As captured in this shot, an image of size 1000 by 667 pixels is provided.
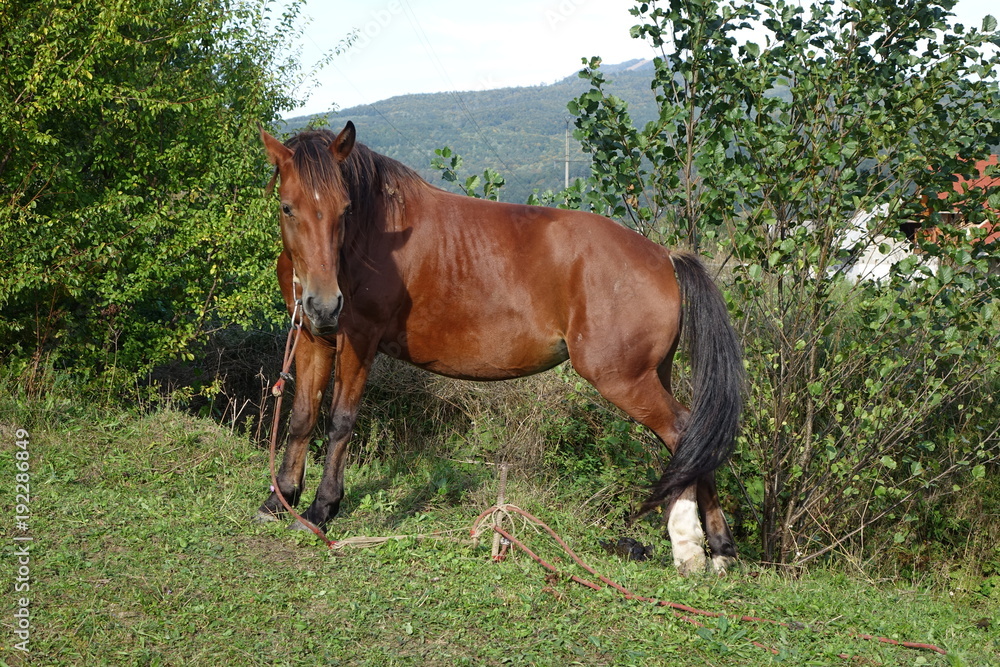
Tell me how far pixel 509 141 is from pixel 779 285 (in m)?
92.4

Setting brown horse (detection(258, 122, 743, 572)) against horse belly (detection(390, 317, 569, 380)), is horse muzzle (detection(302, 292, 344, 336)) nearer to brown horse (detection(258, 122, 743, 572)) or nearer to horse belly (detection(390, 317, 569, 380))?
brown horse (detection(258, 122, 743, 572))

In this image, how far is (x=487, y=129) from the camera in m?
104

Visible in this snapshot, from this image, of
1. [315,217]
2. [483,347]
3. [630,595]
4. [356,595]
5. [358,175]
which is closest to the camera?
[356,595]

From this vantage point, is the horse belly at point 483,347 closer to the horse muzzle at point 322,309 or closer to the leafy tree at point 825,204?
the horse muzzle at point 322,309

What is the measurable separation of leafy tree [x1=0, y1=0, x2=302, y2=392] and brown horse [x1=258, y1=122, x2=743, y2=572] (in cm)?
265

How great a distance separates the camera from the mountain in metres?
77.4

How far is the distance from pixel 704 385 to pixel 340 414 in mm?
2291

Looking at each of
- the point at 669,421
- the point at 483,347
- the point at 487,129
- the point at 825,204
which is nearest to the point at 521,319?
the point at 483,347

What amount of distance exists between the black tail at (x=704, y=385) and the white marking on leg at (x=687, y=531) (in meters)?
0.09

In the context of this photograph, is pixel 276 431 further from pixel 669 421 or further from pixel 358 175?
pixel 669 421

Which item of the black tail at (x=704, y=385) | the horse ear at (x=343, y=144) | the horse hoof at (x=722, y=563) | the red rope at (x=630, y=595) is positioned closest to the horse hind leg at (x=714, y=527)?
the horse hoof at (x=722, y=563)

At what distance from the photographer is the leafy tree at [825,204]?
5.55 meters

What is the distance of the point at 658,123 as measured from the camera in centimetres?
627

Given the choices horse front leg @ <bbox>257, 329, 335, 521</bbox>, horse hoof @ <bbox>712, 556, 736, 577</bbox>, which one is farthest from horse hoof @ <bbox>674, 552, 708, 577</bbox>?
horse front leg @ <bbox>257, 329, 335, 521</bbox>
